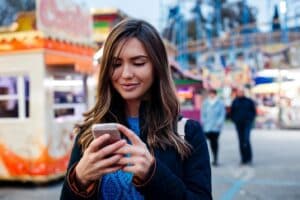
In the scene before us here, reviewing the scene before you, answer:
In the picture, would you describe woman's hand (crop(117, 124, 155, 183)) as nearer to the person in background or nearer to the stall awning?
the stall awning

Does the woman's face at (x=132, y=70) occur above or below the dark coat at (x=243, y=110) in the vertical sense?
above

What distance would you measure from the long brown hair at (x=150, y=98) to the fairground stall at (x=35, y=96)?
18.3 feet

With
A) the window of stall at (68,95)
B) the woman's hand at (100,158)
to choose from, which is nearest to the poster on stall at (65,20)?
the window of stall at (68,95)

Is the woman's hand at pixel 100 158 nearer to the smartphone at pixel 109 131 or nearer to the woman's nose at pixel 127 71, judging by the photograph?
the smartphone at pixel 109 131

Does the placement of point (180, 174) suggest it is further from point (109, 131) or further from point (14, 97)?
point (14, 97)

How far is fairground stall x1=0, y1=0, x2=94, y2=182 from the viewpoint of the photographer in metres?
6.80

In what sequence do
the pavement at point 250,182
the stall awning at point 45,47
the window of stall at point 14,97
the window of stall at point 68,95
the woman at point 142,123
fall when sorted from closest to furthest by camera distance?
the woman at point 142,123 → the pavement at point 250,182 → the stall awning at point 45,47 → the window of stall at point 14,97 → the window of stall at point 68,95

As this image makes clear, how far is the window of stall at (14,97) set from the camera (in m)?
7.03

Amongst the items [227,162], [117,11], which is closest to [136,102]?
[227,162]

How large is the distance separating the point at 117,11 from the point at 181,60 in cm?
1735

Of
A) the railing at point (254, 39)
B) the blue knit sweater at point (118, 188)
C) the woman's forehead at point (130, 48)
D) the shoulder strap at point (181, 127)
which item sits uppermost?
the railing at point (254, 39)

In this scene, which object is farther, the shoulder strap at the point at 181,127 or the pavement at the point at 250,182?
the pavement at the point at 250,182

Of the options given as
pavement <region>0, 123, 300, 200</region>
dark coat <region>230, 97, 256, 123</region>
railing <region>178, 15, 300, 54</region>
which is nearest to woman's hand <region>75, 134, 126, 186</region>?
pavement <region>0, 123, 300, 200</region>

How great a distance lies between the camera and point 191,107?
21516 mm
